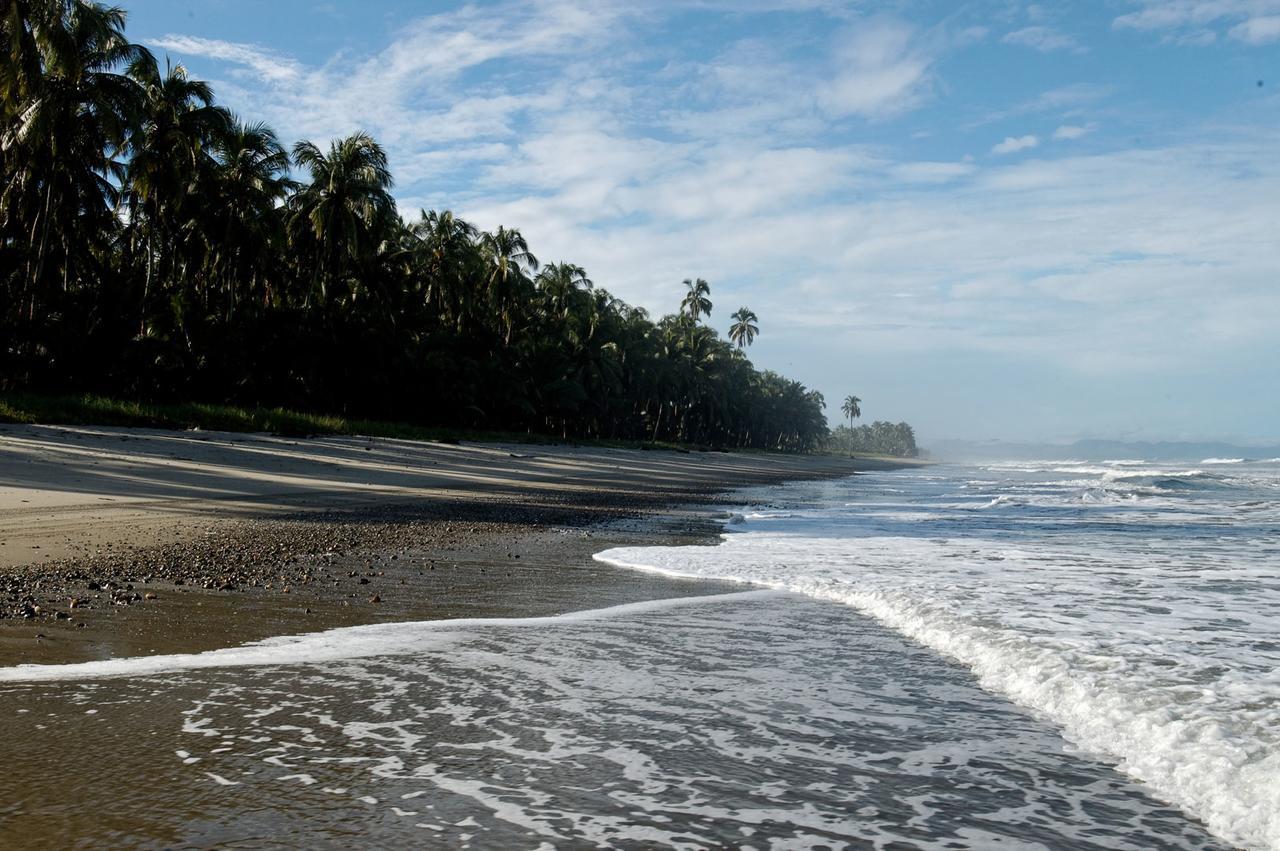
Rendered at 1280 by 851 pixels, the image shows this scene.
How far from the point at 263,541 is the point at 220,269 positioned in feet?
114

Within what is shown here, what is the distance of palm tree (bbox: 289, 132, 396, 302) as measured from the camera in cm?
3894

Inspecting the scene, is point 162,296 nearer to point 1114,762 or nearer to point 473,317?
point 473,317

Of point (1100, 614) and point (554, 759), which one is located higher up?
point (1100, 614)

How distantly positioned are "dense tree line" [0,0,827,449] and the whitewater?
2441 centimetres

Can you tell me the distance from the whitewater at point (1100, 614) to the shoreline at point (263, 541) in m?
1.67

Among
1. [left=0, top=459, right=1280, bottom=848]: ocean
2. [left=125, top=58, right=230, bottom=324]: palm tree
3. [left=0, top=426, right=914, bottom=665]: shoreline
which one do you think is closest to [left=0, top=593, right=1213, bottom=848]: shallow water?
[left=0, top=459, right=1280, bottom=848]: ocean

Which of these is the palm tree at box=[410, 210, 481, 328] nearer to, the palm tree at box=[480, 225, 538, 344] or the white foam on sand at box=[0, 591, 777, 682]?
the palm tree at box=[480, 225, 538, 344]

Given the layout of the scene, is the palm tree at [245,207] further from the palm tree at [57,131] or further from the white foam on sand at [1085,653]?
the white foam on sand at [1085,653]

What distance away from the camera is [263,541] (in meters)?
9.80

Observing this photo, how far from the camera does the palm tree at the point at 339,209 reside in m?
38.9

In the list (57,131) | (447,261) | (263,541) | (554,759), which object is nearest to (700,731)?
(554,759)

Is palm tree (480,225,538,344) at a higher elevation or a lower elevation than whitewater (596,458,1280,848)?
higher

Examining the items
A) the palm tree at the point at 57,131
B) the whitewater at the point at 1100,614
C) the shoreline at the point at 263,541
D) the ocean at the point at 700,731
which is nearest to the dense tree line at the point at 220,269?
the palm tree at the point at 57,131

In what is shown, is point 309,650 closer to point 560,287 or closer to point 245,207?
point 245,207
